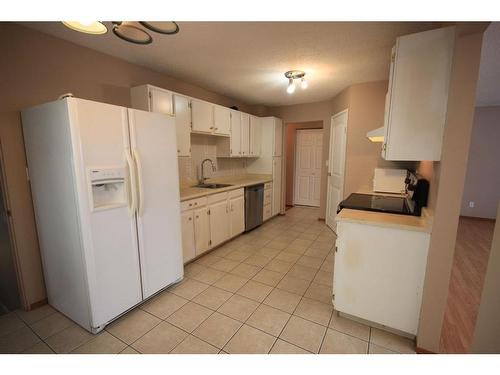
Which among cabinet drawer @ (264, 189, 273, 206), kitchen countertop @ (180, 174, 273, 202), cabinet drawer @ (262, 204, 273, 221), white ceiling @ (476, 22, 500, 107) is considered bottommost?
cabinet drawer @ (262, 204, 273, 221)

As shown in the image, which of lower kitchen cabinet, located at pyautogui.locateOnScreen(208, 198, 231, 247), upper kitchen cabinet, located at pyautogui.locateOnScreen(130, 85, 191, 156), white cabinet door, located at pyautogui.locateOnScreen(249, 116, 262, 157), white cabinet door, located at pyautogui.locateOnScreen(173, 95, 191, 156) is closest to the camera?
upper kitchen cabinet, located at pyautogui.locateOnScreen(130, 85, 191, 156)

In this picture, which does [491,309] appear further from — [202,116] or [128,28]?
[202,116]

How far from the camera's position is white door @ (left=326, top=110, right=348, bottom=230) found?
385cm

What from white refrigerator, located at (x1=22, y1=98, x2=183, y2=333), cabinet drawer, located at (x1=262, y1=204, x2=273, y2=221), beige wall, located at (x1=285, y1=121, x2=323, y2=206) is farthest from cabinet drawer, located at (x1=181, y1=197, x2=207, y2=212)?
beige wall, located at (x1=285, y1=121, x2=323, y2=206)

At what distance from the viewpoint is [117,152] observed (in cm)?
178

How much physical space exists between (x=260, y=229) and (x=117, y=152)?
3.01 meters

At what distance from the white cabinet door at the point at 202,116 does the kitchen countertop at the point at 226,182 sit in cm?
86

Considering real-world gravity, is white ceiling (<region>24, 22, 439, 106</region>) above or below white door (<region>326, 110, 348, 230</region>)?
above

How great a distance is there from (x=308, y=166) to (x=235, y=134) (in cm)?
284

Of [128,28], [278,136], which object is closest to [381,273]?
[128,28]

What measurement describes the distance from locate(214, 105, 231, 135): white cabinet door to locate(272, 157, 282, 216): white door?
143 cm

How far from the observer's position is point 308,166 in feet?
20.0

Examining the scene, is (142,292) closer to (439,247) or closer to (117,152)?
(117,152)

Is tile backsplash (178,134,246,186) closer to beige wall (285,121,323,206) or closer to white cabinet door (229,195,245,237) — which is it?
white cabinet door (229,195,245,237)
